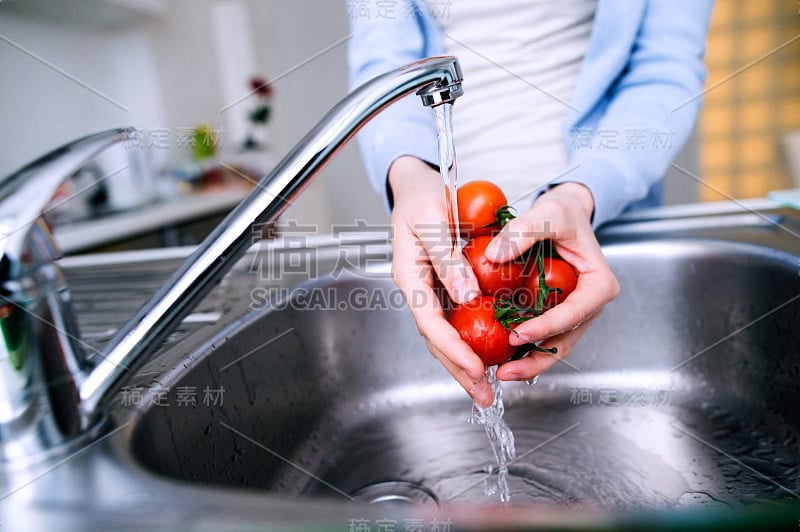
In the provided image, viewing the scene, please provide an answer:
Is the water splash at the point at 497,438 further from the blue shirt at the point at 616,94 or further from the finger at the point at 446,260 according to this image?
the blue shirt at the point at 616,94

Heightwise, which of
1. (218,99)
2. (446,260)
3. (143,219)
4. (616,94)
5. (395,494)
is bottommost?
(395,494)

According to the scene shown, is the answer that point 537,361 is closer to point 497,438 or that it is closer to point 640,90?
point 497,438

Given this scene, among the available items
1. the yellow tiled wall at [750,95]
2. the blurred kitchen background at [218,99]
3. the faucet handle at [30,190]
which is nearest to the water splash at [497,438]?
the faucet handle at [30,190]

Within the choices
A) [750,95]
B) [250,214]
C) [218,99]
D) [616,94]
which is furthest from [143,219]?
[750,95]

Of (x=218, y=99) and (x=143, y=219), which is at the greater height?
(x=218, y=99)

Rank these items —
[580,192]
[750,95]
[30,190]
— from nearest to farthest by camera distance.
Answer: [30,190]
[580,192]
[750,95]

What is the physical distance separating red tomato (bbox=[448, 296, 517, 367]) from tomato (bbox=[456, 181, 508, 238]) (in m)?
0.11

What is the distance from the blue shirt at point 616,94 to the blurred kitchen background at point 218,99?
0.90m

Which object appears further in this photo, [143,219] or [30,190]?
[143,219]

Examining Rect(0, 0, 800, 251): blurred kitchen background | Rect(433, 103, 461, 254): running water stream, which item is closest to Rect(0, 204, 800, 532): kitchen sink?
Rect(433, 103, 461, 254): running water stream

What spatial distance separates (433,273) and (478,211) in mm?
76

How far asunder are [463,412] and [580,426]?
12cm

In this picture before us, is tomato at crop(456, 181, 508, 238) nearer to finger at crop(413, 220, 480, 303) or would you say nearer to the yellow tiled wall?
finger at crop(413, 220, 480, 303)

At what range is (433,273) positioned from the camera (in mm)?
521
